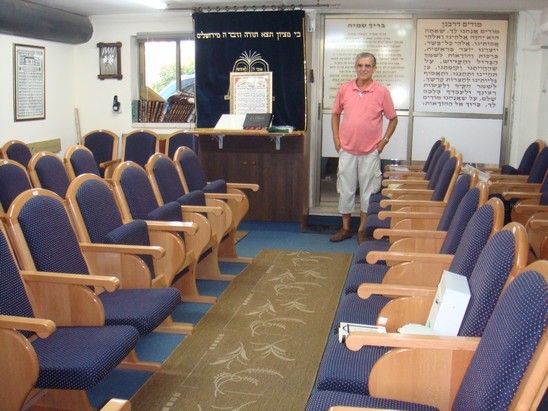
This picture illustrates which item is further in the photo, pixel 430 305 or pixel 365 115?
pixel 365 115

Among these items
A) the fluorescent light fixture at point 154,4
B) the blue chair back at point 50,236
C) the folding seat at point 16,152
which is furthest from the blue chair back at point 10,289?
the fluorescent light fixture at point 154,4

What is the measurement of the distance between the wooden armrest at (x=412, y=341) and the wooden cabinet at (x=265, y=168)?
4413mm

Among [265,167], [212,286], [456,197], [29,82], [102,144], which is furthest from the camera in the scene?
[102,144]

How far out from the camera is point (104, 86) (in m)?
7.45

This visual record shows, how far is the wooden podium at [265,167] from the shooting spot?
253 inches

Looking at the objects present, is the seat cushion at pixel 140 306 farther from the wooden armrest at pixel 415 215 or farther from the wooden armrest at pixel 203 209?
the wooden armrest at pixel 415 215

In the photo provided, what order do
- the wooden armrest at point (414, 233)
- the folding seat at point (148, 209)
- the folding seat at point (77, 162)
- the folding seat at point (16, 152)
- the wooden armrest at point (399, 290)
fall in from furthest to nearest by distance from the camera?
the folding seat at point (16, 152), the folding seat at point (77, 162), the folding seat at point (148, 209), the wooden armrest at point (414, 233), the wooden armrest at point (399, 290)

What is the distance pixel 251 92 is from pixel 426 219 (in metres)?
3.15

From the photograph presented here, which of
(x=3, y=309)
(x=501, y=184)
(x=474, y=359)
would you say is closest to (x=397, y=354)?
(x=474, y=359)

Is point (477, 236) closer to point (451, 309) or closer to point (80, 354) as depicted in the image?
point (451, 309)

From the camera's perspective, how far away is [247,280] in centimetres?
471

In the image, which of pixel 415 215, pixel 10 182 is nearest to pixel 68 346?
pixel 10 182

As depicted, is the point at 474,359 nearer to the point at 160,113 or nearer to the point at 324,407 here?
the point at 324,407

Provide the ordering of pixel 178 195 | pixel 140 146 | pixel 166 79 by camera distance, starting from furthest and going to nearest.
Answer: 1. pixel 166 79
2. pixel 140 146
3. pixel 178 195
